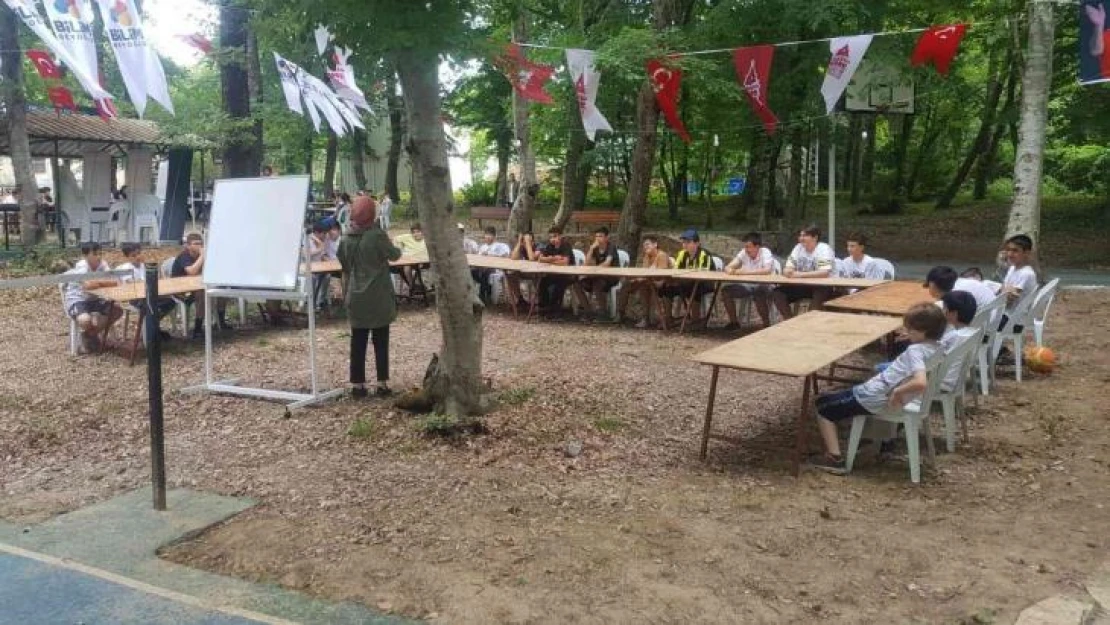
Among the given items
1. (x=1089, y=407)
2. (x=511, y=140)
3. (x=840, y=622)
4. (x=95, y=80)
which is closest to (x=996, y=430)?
(x=1089, y=407)

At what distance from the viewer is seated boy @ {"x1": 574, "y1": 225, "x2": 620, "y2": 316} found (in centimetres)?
1076

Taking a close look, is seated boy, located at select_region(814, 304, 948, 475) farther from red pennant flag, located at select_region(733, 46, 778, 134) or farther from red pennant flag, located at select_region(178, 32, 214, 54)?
red pennant flag, located at select_region(178, 32, 214, 54)

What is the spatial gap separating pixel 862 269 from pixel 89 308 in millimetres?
7673

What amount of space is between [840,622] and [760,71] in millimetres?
9270

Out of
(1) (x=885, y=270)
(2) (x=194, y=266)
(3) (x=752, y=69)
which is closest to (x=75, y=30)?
(2) (x=194, y=266)

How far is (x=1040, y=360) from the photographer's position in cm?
741

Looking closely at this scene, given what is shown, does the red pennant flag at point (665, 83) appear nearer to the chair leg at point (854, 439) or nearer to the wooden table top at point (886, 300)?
the wooden table top at point (886, 300)

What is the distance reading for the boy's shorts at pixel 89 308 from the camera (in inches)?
325

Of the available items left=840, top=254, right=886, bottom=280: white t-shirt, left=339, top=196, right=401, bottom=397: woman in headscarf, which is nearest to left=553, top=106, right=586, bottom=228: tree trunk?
left=840, top=254, right=886, bottom=280: white t-shirt

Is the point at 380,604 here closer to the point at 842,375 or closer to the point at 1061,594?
the point at 1061,594

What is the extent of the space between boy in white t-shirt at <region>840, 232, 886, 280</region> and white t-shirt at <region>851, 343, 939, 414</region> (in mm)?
4342

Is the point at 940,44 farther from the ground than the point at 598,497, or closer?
farther from the ground

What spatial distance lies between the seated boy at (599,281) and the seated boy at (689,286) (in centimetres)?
86

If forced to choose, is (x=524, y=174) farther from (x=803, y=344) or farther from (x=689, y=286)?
(x=803, y=344)
